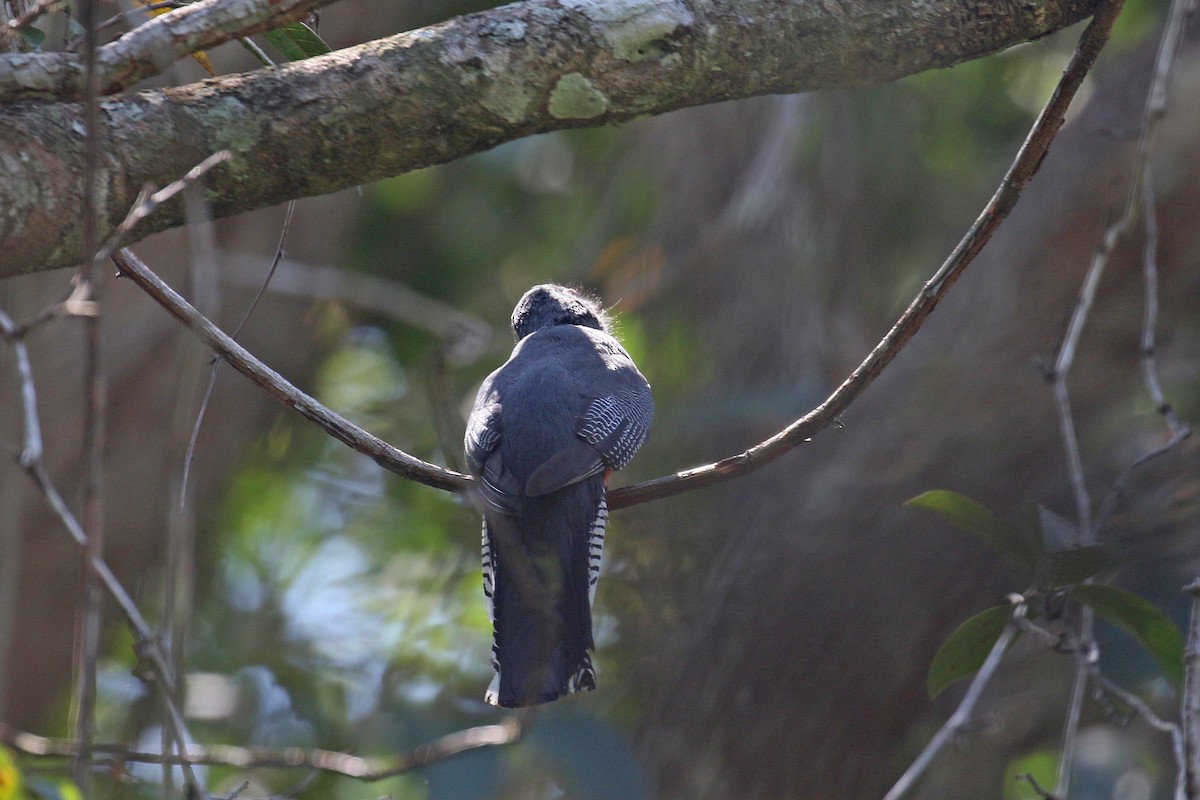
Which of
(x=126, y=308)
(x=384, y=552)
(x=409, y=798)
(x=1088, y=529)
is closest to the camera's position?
(x=1088, y=529)

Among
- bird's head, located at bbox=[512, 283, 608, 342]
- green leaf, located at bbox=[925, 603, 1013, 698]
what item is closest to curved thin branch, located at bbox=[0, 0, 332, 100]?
green leaf, located at bbox=[925, 603, 1013, 698]

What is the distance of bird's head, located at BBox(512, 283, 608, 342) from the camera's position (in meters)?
5.10

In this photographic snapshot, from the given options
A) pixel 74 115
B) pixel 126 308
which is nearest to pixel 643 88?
pixel 74 115

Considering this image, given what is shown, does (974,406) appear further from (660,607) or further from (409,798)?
(409,798)

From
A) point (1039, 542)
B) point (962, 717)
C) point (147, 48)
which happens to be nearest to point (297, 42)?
point (147, 48)

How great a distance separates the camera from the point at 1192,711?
279 centimetres

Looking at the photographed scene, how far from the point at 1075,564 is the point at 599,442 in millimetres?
1534

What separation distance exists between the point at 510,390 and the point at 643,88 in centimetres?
166

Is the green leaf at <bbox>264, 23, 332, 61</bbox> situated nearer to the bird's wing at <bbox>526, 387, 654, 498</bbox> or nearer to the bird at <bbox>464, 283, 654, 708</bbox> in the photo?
the bird at <bbox>464, 283, 654, 708</bbox>

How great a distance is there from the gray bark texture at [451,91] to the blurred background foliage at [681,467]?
5.20 ft

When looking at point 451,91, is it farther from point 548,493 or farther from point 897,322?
point 548,493

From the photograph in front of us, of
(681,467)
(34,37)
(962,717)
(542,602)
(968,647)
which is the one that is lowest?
(962,717)

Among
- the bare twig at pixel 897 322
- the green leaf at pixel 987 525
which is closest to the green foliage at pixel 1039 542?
the green leaf at pixel 987 525

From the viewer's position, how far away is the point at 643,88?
277 cm
